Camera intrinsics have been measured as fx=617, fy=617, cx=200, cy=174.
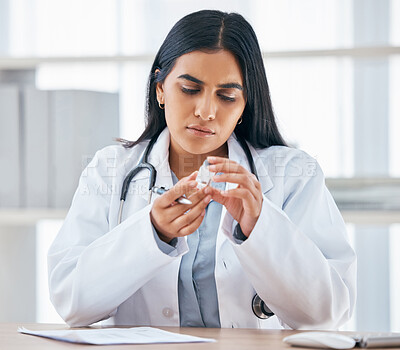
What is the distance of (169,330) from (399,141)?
1268 mm

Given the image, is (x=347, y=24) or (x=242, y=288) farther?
(x=347, y=24)

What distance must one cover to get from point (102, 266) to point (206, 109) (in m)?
0.43

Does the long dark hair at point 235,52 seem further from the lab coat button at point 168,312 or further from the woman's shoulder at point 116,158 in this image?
the lab coat button at point 168,312

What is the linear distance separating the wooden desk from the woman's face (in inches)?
19.0

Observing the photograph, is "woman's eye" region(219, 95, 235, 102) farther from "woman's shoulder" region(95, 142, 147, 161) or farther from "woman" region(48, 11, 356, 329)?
"woman's shoulder" region(95, 142, 147, 161)

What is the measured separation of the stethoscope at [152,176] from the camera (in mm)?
1479

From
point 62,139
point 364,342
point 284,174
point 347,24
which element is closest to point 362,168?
point 347,24

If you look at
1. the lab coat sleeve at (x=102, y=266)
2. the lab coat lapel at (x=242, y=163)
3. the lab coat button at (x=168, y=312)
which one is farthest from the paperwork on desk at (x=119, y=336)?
the lab coat lapel at (x=242, y=163)

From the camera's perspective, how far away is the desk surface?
105cm

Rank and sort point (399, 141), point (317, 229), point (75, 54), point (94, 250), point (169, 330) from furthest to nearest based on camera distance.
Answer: point (75, 54) → point (399, 141) → point (317, 229) → point (94, 250) → point (169, 330)

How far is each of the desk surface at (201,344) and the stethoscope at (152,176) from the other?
24 centimetres

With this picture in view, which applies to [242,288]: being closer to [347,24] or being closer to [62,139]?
[62,139]

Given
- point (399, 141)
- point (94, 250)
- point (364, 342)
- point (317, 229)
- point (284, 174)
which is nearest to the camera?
point (364, 342)

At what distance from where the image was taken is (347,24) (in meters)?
2.19
